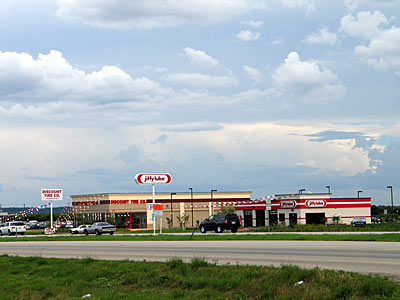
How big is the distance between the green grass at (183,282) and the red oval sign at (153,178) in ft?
94.7

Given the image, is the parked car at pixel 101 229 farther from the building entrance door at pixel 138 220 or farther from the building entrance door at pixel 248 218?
the building entrance door at pixel 248 218

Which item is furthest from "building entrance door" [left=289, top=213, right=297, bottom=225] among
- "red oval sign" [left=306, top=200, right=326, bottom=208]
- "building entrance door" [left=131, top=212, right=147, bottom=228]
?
"building entrance door" [left=131, top=212, right=147, bottom=228]

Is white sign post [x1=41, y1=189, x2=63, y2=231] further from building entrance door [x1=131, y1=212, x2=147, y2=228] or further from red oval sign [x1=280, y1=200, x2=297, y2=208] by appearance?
red oval sign [x1=280, y1=200, x2=297, y2=208]

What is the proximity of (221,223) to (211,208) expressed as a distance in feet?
167

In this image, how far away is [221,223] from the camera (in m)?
48.7

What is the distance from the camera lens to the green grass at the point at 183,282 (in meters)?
12.9

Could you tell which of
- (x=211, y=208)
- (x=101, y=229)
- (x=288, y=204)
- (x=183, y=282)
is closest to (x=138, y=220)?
(x=211, y=208)

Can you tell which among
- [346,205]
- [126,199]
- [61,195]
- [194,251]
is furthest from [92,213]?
[194,251]

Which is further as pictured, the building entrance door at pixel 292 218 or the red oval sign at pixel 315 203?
the building entrance door at pixel 292 218

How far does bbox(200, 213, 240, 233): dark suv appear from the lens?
160 feet

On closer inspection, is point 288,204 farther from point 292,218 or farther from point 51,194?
point 51,194

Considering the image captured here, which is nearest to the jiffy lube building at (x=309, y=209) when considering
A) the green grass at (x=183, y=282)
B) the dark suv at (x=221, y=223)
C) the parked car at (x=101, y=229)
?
the parked car at (x=101, y=229)

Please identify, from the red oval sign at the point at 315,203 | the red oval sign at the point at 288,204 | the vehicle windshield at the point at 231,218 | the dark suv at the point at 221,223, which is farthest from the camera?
the red oval sign at the point at 288,204

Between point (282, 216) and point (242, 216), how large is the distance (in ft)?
27.4
